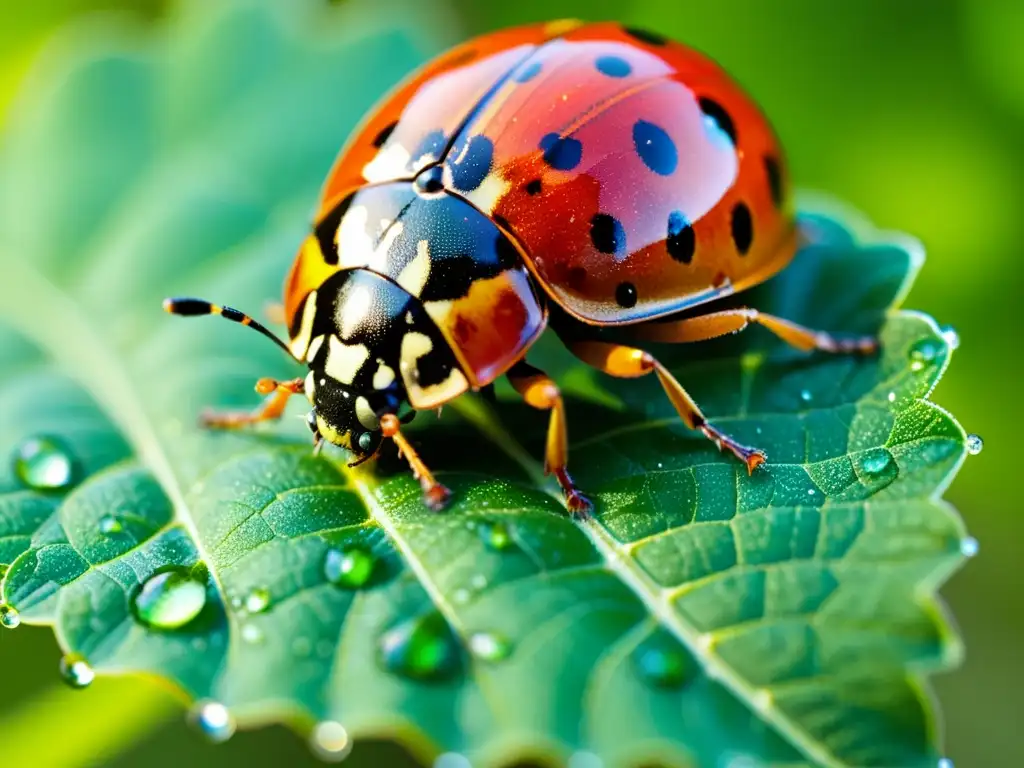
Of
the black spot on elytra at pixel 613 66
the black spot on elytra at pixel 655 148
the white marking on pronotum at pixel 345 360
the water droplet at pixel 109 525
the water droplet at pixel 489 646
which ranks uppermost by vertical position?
the black spot on elytra at pixel 613 66

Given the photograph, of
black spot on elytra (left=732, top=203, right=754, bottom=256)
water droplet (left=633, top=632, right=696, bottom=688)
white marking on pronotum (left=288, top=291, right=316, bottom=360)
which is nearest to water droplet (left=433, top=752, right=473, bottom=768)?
water droplet (left=633, top=632, right=696, bottom=688)

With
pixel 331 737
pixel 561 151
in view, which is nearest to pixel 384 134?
pixel 561 151

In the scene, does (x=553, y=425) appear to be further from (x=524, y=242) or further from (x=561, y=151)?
(x=561, y=151)

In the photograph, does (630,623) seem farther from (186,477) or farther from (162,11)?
(162,11)

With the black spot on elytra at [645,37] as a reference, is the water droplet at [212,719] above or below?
below

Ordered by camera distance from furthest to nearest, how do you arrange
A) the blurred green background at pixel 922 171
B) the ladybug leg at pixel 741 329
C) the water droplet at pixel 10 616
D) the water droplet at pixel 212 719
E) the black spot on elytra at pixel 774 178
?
the blurred green background at pixel 922 171, the black spot on elytra at pixel 774 178, the ladybug leg at pixel 741 329, the water droplet at pixel 10 616, the water droplet at pixel 212 719

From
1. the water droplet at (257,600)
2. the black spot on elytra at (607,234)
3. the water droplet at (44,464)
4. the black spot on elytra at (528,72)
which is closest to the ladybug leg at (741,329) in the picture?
the black spot on elytra at (607,234)

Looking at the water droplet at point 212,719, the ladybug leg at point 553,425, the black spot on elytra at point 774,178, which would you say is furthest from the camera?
the black spot on elytra at point 774,178

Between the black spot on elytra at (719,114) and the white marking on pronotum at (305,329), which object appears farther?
the black spot on elytra at (719,114)

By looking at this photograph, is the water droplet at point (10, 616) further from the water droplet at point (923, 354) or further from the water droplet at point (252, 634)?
the water droplet at point (923, 354)
